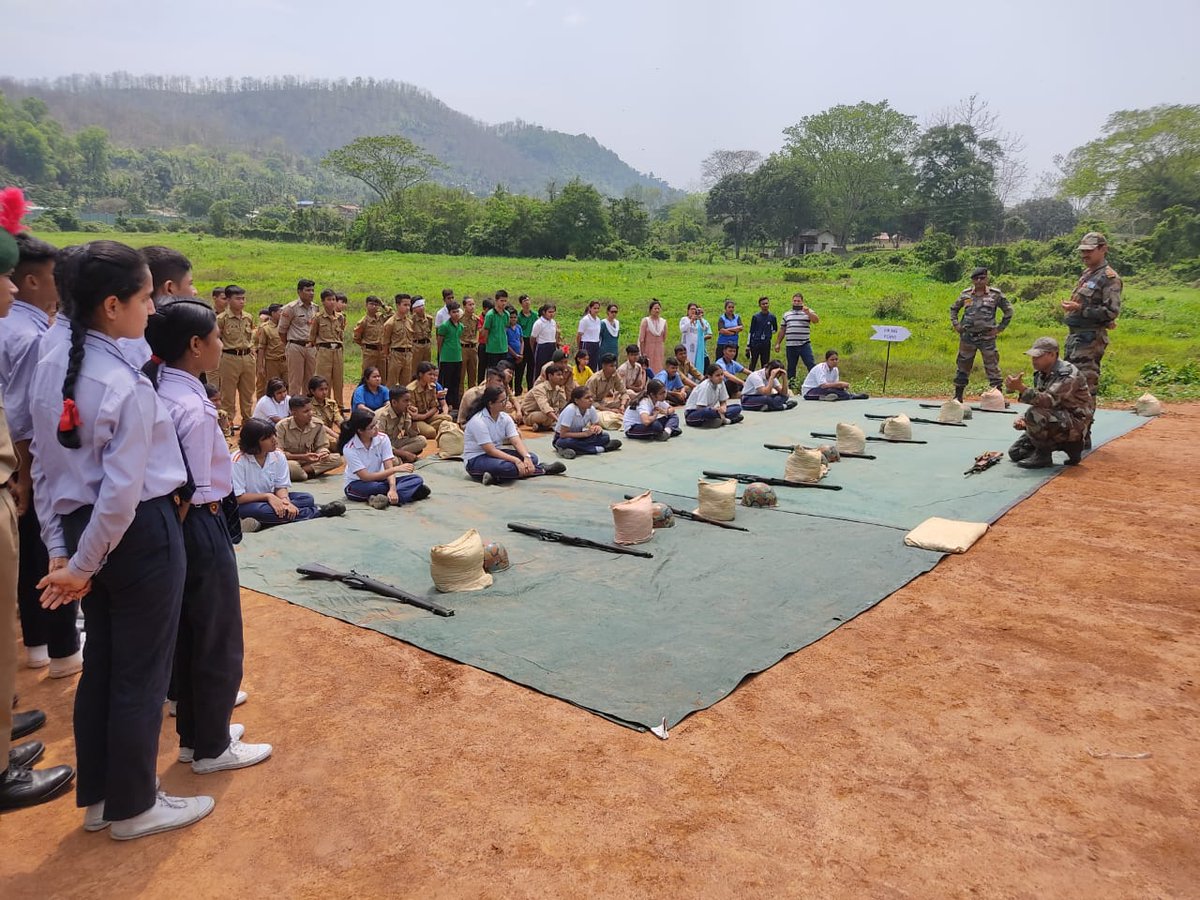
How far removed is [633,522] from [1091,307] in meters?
5.56

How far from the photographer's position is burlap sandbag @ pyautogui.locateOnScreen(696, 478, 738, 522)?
20.6ft

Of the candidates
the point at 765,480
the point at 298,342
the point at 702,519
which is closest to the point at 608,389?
the point at 298,342

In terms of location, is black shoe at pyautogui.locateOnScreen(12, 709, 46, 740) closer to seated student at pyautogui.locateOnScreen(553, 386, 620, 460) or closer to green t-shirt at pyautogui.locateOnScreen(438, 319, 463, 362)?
seated student at pyautogui.locateOnScreen(553, 386, 620, 460)

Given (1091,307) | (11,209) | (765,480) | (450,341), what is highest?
(11,209)

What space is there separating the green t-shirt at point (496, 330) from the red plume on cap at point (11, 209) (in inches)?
→ 350

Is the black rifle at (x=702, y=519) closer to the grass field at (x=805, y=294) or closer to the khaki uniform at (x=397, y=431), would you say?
the khaki uniform at (x=397, y=431)

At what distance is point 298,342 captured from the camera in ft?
34.3

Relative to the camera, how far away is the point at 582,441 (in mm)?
9047

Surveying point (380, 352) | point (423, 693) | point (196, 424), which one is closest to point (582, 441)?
point (380, 352)

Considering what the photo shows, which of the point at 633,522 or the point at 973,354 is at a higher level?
the point at 973,354

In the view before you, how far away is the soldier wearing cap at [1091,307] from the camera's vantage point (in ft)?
26.8

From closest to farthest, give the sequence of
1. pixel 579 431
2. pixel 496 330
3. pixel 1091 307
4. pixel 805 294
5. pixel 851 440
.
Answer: pixel 1091 307, pixel 851 440, pixel 579 431, pixel 496 330, pixel 805 294

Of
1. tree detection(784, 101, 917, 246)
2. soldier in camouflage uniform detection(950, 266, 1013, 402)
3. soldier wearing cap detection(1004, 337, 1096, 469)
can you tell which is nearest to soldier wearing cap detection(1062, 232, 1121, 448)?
soldier wearing cap detection(1004, 337, 1096, 469)

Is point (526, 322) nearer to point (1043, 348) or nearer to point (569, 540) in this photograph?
point (1043, 348)
